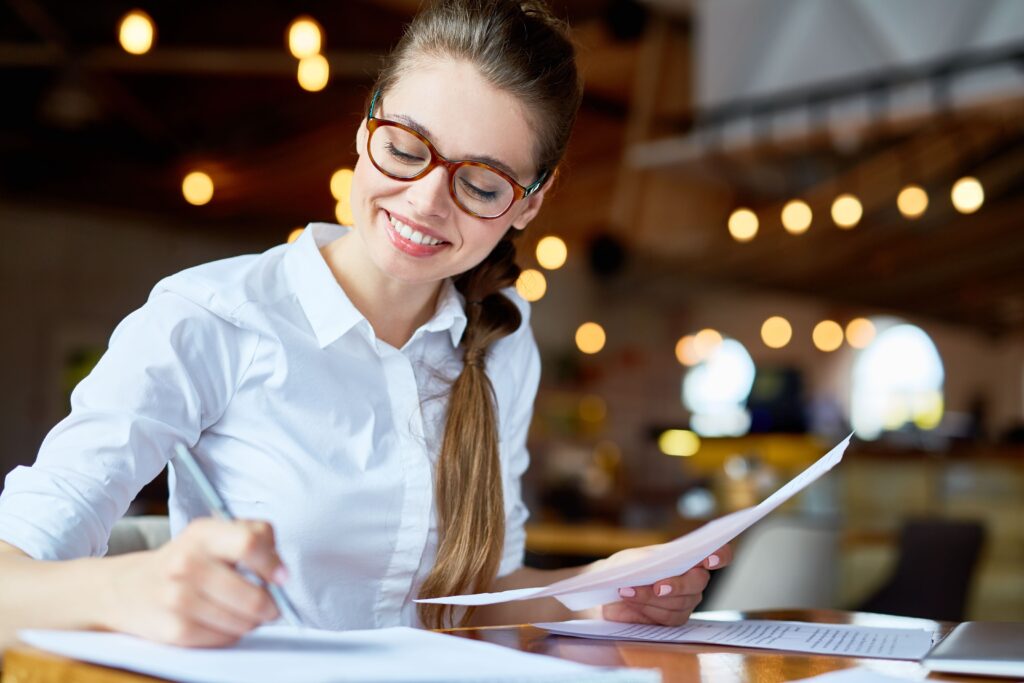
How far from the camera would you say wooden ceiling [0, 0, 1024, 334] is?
6.00 metres

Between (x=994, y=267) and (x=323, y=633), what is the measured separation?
11.9 metres

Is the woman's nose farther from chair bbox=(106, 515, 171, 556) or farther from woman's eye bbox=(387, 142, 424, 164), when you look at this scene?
chair bbox=(106, 515, 171, 556)

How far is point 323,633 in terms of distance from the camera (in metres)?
0.82

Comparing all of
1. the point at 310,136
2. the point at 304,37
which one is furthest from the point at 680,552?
the point at 310,136

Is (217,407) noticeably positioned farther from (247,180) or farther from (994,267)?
(994,267)

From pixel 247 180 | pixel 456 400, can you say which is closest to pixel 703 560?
pixel 456 400

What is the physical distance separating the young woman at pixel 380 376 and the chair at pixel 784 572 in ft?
6.98

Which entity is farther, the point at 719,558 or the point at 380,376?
the point at 380,376

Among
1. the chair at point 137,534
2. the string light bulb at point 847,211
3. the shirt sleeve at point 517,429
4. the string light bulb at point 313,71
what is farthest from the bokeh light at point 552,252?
the chair at point 137,534

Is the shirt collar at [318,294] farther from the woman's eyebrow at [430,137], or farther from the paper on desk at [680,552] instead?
the paper on desk at [680,552]

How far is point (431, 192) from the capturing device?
1.17 meters

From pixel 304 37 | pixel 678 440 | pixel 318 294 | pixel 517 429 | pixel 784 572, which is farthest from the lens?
pixel 678 440

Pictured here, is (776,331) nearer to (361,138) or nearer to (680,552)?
(361,138)

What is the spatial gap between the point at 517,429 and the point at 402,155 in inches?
19.3
